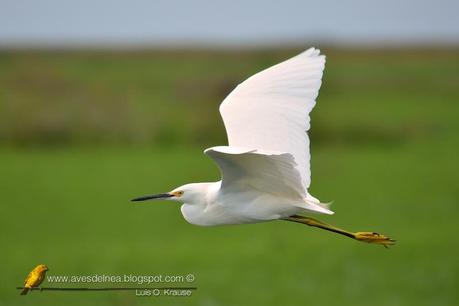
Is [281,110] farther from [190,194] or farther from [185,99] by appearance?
[185,99]

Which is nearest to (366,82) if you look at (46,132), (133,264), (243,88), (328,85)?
(328,85)

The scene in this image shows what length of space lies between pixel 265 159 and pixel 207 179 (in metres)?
15.2

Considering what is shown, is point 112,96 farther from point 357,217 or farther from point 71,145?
point 357,217

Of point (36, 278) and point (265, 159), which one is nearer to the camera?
point (265, 159)

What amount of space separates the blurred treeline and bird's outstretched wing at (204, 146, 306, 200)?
62.9 ft

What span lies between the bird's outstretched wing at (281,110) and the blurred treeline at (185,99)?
18.2m

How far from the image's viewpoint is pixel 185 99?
1479 inches

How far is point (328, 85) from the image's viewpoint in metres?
41.2

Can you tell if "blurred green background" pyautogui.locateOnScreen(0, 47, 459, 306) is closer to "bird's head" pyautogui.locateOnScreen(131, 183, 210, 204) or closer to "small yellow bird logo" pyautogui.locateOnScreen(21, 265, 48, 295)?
"small yellow bird logo" pyautogui.locateOnScreen(21, 265, 48, 295)

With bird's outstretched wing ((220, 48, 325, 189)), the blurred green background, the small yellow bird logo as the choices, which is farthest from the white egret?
the blurred green background

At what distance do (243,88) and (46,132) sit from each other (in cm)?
2259

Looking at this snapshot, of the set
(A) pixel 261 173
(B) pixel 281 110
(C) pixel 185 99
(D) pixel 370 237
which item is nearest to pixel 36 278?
(A) pixel 261 173

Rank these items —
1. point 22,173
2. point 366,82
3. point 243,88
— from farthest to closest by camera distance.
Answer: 1. point 366,82
2. point 22,173
3. point 243,88

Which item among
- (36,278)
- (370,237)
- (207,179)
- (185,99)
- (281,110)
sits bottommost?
(185,99)
